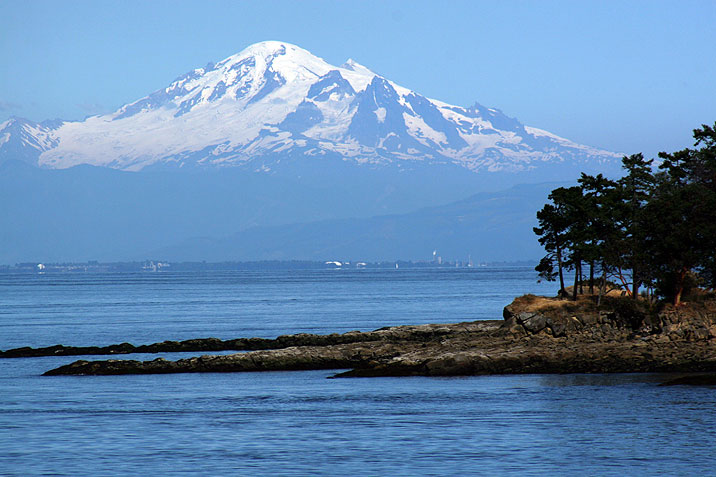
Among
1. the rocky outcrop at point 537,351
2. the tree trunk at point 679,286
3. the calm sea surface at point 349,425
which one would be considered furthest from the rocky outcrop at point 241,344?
the tree trunk at point 679,286

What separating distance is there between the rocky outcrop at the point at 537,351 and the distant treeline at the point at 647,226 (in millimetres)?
3861

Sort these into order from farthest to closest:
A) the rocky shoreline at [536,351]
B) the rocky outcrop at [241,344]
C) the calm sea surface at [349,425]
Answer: the rocky outcrop at [241,344]
the rocky shoreline at [536,351]
the calm sea surface at [349,425]

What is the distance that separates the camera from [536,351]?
64.9 m

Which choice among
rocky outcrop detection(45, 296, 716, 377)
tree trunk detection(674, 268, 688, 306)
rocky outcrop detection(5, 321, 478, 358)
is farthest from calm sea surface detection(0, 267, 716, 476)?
tree trunk detection(674, 268, 688, 306)

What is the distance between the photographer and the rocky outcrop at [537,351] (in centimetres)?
6300

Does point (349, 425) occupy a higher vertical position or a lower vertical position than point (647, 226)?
lower

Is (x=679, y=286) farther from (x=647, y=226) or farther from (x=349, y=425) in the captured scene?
(x=349, y=425)

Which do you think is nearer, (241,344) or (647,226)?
(647,226)

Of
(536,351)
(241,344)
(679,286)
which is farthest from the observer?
(241,344)

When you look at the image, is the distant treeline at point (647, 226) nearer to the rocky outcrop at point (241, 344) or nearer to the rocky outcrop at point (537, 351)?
the rocky outcrop at point (537, 351)

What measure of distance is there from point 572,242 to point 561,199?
397 cm

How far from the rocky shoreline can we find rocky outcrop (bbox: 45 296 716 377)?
64 mm

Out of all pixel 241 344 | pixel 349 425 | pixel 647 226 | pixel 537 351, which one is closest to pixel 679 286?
pixel 647 226

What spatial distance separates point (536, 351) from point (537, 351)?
65 mm
